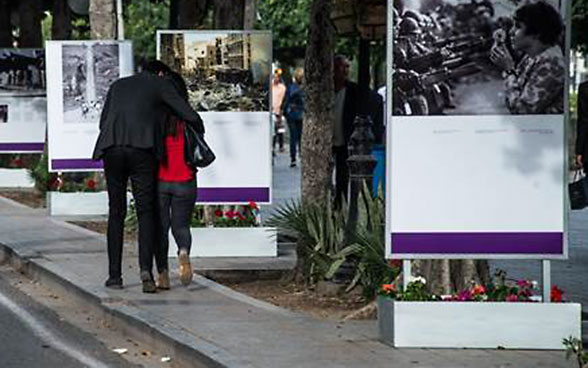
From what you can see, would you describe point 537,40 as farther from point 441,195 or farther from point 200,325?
point 200,325

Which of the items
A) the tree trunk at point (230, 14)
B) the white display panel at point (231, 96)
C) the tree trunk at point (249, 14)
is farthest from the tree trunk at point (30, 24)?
the white display panel at point (231, 96)

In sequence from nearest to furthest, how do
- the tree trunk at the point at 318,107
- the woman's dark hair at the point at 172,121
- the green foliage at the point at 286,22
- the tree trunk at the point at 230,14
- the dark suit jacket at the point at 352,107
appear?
the woman's dark hair at the point at 172,121 < the tree trunk at the point at 318,107 < the dark suit jacket at the point at 352,107 < the tree trunk at the point at 230,14 < the green foliage at the point at 286,22

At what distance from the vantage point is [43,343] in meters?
11.3

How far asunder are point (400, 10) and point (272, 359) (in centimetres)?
233

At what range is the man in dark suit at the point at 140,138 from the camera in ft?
42.2

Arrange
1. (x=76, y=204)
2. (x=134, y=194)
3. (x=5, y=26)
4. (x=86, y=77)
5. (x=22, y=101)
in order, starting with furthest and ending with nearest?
1. (x=5, y=26)
2. (x=22, y=101)
3. (x=76, y=204)
4. (x=86, y=77)
5. (x=134, y=194)

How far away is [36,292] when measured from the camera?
14430 mm

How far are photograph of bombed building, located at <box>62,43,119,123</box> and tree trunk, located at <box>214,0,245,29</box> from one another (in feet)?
4.85

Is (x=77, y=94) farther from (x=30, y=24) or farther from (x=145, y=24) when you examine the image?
(x=145, y=24)

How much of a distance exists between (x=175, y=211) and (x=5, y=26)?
21.8m

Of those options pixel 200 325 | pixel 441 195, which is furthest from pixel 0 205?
pixel 441 195

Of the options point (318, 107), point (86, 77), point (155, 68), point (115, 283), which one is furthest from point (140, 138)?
point (86, 77)

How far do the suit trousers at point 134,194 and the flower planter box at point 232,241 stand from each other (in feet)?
8.09

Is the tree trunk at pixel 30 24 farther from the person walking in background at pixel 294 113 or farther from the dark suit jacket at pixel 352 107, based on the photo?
the dark suit jacket at pixel 352 107
